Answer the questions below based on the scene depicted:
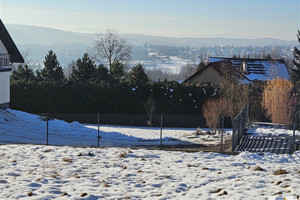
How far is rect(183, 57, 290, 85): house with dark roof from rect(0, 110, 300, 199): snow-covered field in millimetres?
27786

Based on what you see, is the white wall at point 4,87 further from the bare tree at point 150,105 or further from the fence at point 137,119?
the bare tree at point 150,105

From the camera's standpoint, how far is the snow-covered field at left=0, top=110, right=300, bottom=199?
8133mm

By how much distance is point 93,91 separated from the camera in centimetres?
3328

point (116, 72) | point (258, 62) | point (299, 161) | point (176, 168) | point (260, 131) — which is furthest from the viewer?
point (258, 62)

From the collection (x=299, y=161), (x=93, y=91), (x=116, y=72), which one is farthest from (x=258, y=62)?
(x=299, y=161)

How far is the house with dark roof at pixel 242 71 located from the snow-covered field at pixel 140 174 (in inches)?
1094

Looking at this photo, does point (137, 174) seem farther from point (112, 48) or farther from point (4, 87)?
point (112, 48)

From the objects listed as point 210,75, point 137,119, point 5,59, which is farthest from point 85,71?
point 5,59

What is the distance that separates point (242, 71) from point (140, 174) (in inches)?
1380

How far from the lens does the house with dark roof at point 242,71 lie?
4069 centimetres

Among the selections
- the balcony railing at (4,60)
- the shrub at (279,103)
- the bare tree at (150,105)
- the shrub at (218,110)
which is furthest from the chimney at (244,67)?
the balcony railing at (4,60)

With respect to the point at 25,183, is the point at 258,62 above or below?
above

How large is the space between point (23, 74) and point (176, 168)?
107ft

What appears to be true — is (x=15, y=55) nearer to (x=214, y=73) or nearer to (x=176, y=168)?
(x=176, y=168)
